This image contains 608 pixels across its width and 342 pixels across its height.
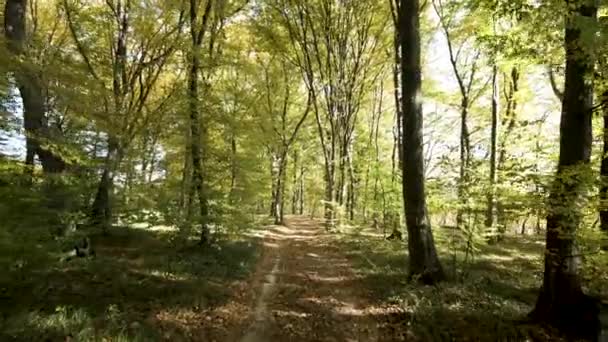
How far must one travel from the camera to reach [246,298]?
870cm

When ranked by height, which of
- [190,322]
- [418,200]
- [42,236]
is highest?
[418,200]

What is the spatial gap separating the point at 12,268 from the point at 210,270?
485 centimetres

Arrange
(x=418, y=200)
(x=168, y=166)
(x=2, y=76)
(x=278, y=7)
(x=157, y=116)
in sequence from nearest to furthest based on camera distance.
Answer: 1. (x=2, y=76)
2. (x=418, y=200)
3. (x=157, y=116)
4. (x=168, y=166)
5. (x=278, y=7)

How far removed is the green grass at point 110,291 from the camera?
18.7 feet

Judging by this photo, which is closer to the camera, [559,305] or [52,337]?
[52,337]

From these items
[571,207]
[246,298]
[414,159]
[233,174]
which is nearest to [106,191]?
[233,174]

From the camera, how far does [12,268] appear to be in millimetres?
6031

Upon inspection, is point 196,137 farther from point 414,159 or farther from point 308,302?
point 414,159

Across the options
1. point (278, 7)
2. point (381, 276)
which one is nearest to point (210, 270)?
point (381, 276)

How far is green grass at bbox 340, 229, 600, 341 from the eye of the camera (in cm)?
658

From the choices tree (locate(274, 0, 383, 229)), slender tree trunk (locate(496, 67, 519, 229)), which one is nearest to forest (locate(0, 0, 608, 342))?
tree (locate(274, 0, 383, 229))

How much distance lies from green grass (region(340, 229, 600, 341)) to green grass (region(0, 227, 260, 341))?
3390mm

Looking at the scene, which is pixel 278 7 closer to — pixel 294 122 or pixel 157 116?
pixel 157 116

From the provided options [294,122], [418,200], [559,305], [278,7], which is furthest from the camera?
[294,122]
